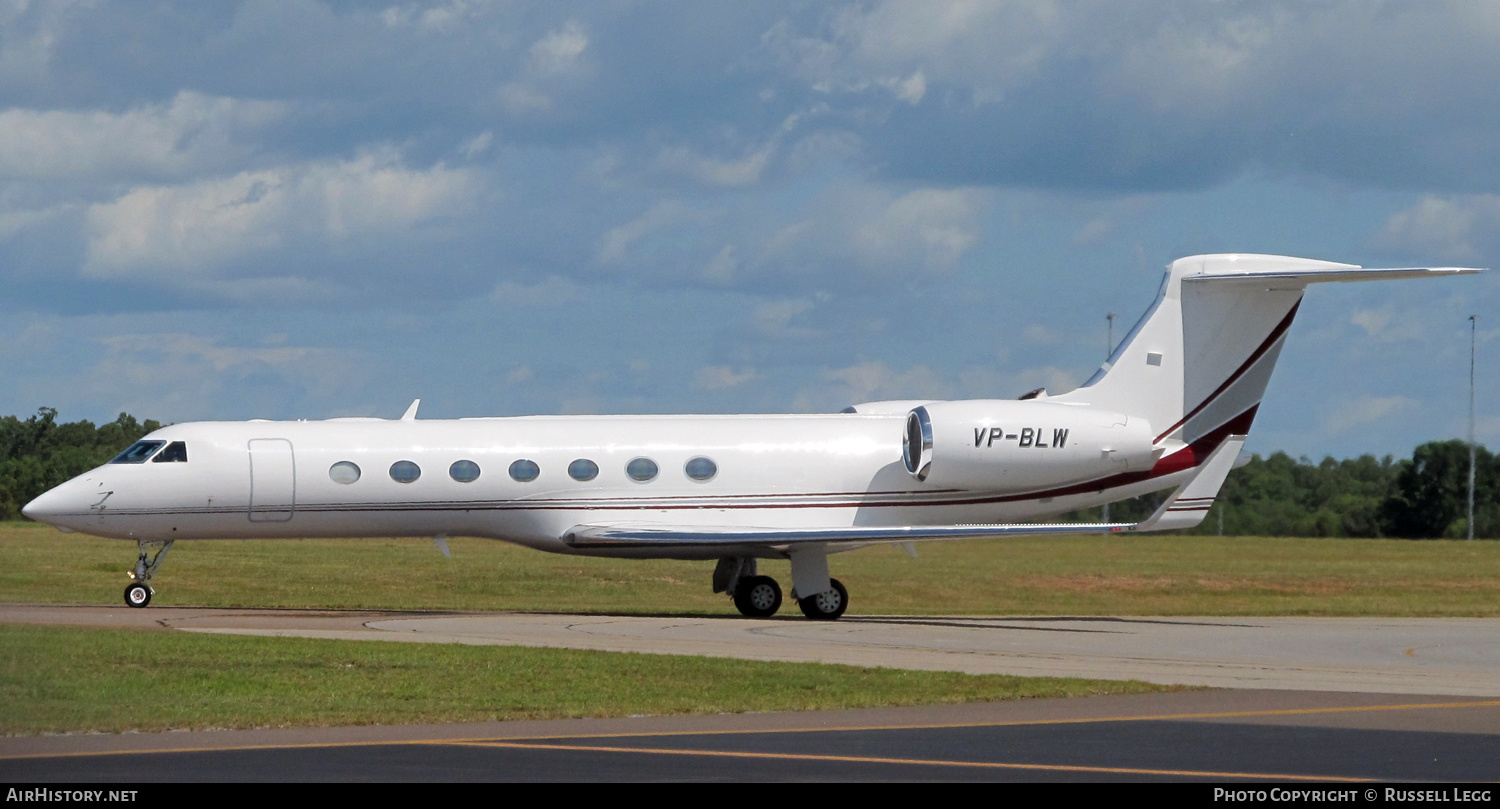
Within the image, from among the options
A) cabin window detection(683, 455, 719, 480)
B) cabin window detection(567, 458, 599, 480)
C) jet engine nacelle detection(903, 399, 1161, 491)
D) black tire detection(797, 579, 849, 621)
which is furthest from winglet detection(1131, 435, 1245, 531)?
cabin window detection(567, 458, 599, 480)

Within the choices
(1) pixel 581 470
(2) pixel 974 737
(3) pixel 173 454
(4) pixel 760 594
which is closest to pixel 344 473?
(3) pixel 173 454

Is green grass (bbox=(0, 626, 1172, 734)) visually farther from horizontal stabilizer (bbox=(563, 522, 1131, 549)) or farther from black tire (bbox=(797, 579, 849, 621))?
black tire (bbox=(797, 579, 849, 621))

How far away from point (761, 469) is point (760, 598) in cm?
208

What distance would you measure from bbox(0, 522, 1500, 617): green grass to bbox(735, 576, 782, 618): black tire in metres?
3.07

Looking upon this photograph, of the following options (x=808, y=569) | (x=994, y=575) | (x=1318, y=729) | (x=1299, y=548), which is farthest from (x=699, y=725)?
(x=1299, y=548)

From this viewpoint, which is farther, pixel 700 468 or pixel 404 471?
pixel 700 468

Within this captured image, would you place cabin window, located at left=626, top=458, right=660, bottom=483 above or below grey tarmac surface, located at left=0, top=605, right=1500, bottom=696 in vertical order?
above

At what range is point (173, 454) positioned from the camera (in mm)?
28297

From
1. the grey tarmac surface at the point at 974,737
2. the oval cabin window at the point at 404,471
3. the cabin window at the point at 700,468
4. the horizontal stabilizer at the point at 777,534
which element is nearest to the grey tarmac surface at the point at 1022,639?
the grey tarmac surface at the point at 974,737

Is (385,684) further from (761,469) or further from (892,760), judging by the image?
(761,469)

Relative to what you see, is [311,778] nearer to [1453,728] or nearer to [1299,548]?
[1453,728]

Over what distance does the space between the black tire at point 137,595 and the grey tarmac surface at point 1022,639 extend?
1.78 feet

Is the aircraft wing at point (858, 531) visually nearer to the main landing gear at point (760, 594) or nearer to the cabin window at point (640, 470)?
the cabin window at point (640, 470)

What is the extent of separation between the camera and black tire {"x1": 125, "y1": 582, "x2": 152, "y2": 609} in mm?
28531
